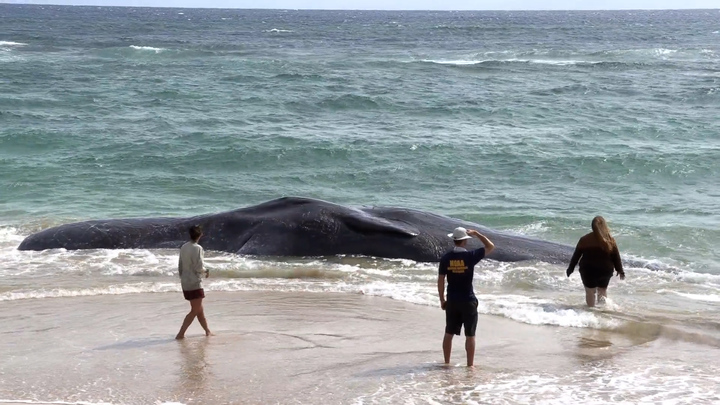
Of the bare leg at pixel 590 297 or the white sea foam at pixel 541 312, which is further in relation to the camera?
the bare leg at pixel 590 297

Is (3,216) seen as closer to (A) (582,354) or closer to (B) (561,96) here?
(A) (582,354)

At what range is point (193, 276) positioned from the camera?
927 cm

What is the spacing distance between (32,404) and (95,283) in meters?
4.66

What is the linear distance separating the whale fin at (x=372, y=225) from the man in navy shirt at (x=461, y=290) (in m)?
4.34

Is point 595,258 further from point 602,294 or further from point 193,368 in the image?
point 193,368

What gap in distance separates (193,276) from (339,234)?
374cm

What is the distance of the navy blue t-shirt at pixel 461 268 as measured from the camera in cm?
828

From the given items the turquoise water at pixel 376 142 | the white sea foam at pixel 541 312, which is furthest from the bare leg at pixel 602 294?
the turquoise water at pixel 376 142

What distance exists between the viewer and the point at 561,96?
35.2 metres

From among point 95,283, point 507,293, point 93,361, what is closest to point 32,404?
point 93,361

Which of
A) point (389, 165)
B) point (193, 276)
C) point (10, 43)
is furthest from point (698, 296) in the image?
point (10, 43)

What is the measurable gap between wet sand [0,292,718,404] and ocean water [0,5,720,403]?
222mm

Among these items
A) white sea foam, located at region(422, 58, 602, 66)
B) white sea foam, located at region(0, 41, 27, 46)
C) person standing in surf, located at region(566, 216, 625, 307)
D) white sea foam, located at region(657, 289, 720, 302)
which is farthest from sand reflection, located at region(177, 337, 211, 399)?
white sea foam, located at region(0, 41, 27, 46)

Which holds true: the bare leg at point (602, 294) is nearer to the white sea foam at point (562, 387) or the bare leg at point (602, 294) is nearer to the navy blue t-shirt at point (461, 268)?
the white sea foam at point (562, 387)
